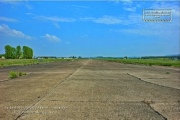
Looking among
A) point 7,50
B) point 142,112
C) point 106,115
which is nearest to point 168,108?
point 142,112

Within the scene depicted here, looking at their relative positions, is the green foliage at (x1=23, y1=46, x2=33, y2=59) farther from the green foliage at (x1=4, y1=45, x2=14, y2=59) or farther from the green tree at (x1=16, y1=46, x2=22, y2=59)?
the green foliage at (x1=4, y1=45, x2=14, y2=59)

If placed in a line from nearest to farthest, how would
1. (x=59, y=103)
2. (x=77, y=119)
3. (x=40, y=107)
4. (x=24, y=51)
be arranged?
(x=77, y=119), (x=40, y=107), (x=59, y=103), (x=24, y=51)

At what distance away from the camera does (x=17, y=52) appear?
138 metres

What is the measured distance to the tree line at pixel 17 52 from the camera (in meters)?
131

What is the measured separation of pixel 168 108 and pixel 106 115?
7.46 ft

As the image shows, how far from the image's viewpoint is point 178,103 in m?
8.81

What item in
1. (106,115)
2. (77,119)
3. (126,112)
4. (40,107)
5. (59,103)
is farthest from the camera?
(59,103)

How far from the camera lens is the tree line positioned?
131 meters

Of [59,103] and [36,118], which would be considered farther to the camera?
[59,103]

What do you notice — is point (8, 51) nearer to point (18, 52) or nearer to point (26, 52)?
point (18, 52)

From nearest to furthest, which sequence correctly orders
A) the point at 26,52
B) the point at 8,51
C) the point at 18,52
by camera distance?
the point at 8,51, the point at 18,52, the point at 26,52

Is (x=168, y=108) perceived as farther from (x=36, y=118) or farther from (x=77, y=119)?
(x=36, y=118)

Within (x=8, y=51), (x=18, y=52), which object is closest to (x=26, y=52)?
(x=18, y=52)

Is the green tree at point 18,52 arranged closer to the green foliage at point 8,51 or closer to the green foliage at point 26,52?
the green foliage at point 8,51
